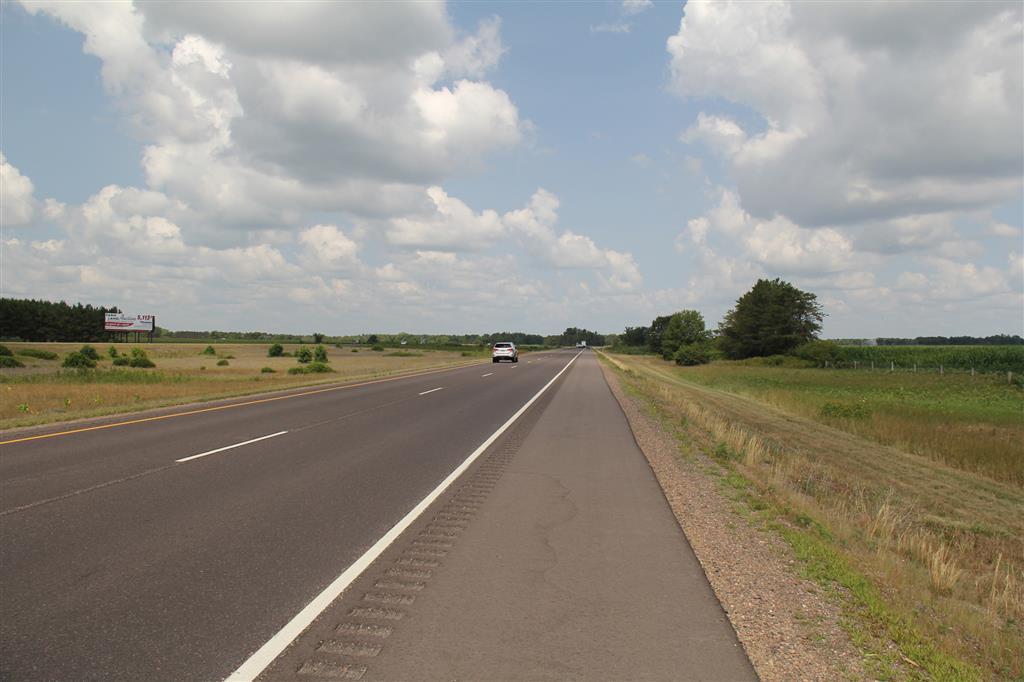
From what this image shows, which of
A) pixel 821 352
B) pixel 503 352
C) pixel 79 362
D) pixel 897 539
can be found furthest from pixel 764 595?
pixel 821 352

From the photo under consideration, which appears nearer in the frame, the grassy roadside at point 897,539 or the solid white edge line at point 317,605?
the solid white edge line at point 317,605

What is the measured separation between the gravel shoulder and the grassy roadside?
166 mm

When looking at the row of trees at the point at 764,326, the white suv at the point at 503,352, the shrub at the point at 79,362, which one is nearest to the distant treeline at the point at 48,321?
the shrub at the point at 79,362

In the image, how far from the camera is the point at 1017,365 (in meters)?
52.0

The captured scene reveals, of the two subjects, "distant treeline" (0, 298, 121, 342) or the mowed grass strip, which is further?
"distant treeline" (0, 298, 121, 342)

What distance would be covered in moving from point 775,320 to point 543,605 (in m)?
86.4

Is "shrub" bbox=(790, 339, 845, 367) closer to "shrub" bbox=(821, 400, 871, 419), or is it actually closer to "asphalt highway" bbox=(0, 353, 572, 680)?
"shrub" bbox=(821, 400, 871, 419)

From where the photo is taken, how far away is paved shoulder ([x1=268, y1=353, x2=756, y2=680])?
359 cm

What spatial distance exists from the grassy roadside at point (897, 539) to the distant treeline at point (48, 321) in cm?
14110

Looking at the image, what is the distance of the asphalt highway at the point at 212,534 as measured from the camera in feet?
12.1

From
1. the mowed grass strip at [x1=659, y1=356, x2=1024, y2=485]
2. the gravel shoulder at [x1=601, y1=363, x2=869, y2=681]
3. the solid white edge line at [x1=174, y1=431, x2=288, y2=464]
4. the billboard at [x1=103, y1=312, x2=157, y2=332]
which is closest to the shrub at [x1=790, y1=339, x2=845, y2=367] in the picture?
the mowed grass strip at [x1=659, y1=356, x2=1024, y2=485]

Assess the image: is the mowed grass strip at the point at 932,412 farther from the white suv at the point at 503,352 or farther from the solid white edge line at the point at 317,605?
the white suv at the point at 503,352

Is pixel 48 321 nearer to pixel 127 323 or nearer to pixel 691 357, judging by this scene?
pixel 127 323

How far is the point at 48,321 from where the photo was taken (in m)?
121
